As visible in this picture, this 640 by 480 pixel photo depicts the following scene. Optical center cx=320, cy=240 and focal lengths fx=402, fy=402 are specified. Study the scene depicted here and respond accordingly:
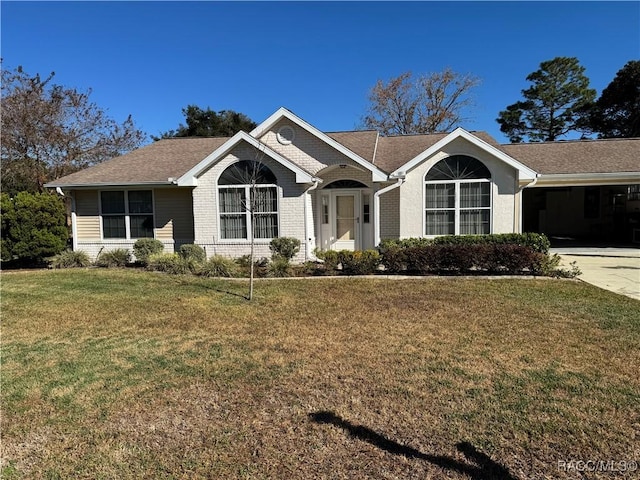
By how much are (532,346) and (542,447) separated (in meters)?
2.59

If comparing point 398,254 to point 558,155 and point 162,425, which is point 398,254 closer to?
point 162,425

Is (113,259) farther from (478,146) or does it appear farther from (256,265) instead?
(478,146)

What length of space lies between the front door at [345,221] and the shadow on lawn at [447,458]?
1178cm

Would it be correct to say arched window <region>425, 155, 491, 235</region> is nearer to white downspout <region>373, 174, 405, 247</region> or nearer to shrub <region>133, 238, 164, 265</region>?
white downspout <region>373, 174, 405, 247</region>

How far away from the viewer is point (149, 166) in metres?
15.8

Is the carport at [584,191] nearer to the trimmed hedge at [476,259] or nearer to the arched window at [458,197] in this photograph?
the arched window at [458,197]

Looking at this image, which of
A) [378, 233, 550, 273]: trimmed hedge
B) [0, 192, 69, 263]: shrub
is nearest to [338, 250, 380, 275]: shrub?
[378, 233, 550, 273]: trimmed hedge

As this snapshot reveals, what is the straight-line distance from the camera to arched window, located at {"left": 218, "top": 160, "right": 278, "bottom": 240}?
Result: 13.5 m

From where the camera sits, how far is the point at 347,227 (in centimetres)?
1544

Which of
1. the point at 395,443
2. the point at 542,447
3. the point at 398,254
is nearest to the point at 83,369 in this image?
the point at 395,443

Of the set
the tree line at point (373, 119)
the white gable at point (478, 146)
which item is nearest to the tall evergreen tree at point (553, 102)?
the tree line at point (373, 119)

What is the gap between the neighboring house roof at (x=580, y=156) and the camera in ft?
51.3

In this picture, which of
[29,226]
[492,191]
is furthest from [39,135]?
[492,191]

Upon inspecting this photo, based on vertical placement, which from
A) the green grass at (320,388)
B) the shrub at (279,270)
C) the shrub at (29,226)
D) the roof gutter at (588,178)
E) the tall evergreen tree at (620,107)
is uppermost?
the tall evergreen tree at (620,107)
